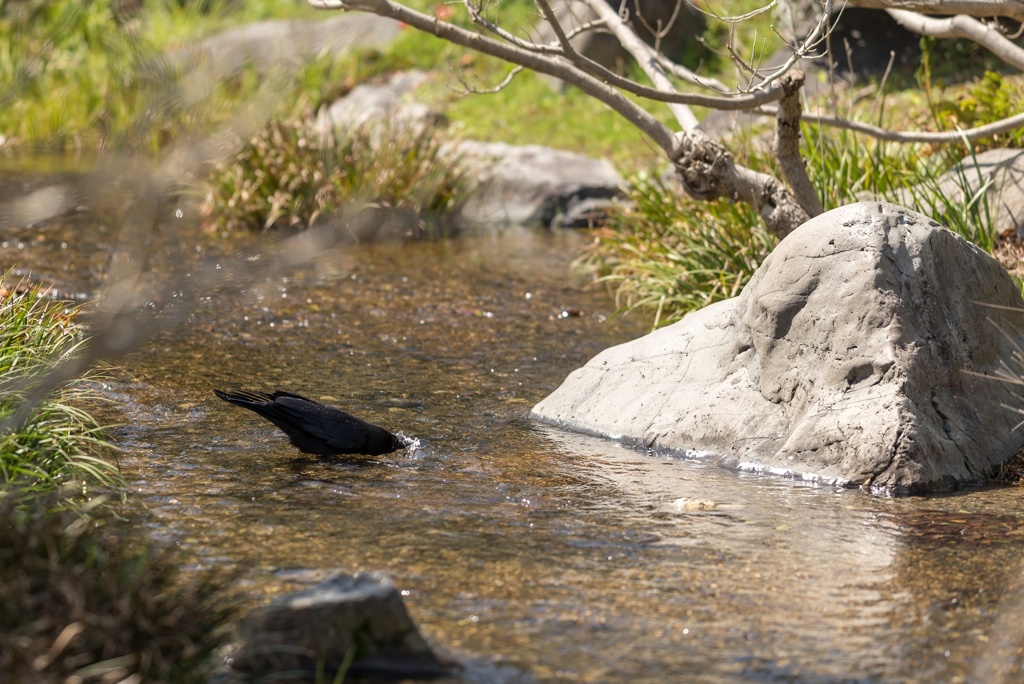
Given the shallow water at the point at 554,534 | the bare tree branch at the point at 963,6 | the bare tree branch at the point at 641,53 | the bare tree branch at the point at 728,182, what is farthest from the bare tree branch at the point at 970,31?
the shallow water at the point at 554,534

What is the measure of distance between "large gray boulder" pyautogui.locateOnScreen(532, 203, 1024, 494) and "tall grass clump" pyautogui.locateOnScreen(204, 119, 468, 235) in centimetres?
617

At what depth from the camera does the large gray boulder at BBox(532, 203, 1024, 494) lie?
17.1 feet


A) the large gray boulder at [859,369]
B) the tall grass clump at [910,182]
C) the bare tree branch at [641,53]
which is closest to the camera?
the large gray boulder at [859,369]

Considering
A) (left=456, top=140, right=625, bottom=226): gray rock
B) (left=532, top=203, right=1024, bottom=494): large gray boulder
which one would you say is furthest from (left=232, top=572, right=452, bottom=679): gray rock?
(left=456, top=140, right=625, bottom=226): gray rock

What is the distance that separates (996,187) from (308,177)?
662cm

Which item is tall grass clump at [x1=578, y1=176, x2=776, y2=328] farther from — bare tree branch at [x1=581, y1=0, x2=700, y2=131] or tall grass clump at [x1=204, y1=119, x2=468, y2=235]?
tall grass clump at [x1=204, y1=119, x2=468, y2=235]

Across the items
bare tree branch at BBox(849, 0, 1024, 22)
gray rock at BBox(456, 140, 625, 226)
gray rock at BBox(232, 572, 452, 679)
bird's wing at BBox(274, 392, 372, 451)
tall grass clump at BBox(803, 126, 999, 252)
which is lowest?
bird's wing at BBox(274, 392, 372, 451)

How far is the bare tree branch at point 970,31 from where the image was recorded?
7555 millimetres

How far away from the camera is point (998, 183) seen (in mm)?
8430

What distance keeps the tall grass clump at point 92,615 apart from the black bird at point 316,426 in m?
2.04

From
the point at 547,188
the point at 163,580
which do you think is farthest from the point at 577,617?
the point at 547,188

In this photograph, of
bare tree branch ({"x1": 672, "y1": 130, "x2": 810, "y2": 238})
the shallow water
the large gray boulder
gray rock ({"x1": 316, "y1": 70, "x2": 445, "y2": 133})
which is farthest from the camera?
gray rock ({"x1": 316, "y1": 70, "x2": 445, "y2": 133})

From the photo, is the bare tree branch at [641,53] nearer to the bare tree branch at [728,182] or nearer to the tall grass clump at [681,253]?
the bare tree branch at [728,182]

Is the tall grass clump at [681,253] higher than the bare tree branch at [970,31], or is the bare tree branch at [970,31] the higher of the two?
the bare tree branch at [970,31]
